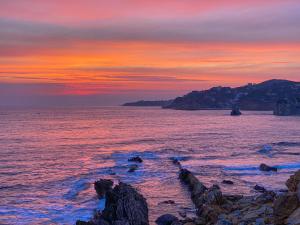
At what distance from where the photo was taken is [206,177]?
51062 millimetres

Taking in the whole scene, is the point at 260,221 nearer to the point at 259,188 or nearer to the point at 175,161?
the point at 259,188

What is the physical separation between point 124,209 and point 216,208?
23.2 ft

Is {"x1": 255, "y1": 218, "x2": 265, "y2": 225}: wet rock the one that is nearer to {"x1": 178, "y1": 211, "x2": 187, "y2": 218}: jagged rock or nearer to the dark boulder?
{"x1": 178, "y1": 211, "x2": 187, "y2": 218}: jagged rock

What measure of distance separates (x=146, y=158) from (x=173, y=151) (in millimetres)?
11083

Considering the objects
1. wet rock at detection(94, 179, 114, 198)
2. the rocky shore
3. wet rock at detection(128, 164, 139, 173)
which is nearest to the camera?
the rocky shore

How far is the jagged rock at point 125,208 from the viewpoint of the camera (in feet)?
98.9

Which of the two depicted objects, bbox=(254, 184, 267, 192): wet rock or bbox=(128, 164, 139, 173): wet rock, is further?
bbox=(128, 164, 139, 173): wet rock

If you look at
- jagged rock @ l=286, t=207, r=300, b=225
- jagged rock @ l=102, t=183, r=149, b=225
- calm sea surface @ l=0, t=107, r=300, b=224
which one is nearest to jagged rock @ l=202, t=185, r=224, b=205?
calm sea surface @ l=0, t=107, r=300, b=224

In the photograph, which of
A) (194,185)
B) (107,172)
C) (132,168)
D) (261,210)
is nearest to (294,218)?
(261,210)

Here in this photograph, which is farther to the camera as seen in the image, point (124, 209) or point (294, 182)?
point (124, 209)

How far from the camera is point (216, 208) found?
27.7 metres

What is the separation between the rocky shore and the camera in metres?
18.1

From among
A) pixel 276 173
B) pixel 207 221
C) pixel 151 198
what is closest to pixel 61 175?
pixel 151 198

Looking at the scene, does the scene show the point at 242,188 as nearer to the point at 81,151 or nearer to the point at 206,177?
the point at 206,177
